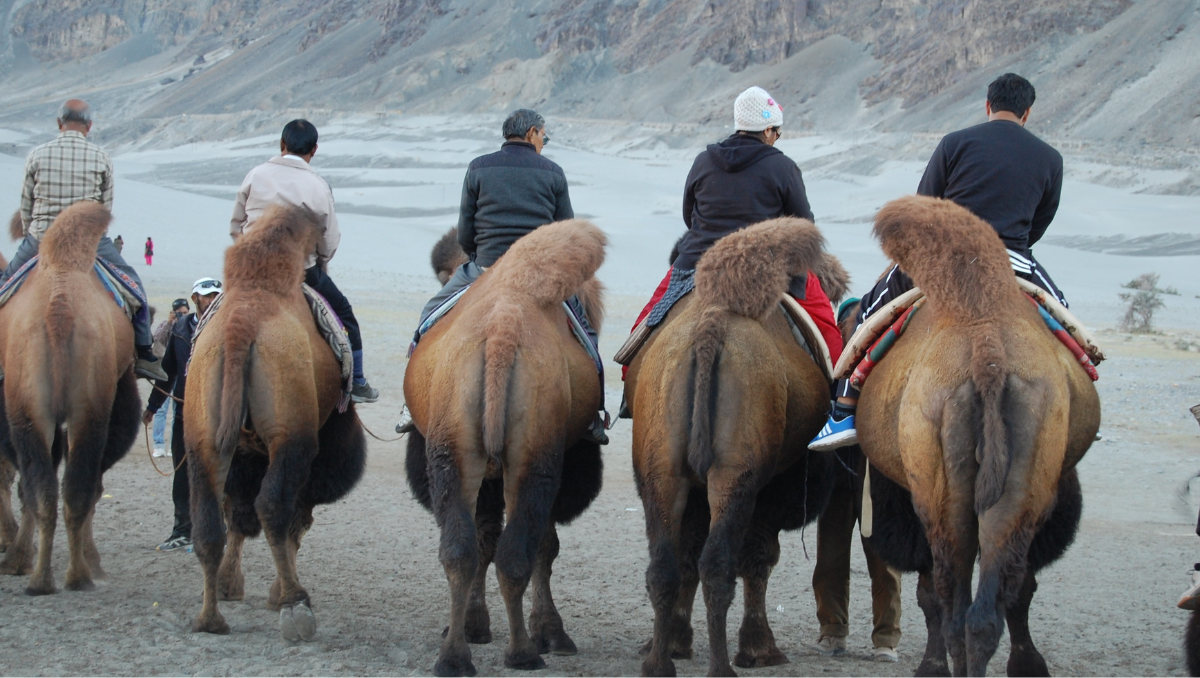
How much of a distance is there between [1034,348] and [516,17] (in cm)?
12233

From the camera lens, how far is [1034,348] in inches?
188

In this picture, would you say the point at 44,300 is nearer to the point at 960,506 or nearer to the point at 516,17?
the point at 960,506

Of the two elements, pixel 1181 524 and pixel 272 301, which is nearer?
pixel 272 301

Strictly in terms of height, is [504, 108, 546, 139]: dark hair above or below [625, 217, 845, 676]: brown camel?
above

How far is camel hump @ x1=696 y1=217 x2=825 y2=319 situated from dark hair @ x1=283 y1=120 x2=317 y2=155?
291 centimetres

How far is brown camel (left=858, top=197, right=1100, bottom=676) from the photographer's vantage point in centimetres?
462

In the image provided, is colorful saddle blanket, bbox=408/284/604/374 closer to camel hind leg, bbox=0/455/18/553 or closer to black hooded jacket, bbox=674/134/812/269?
black hooded jacket, bbox=674/134/812/269

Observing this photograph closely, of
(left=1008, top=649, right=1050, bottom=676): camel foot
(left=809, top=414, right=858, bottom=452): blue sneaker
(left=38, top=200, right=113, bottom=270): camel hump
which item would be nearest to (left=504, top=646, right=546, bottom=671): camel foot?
(left=809, top=414, right=858, bottom=452): blue sneaker

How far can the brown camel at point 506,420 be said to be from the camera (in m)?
5.47

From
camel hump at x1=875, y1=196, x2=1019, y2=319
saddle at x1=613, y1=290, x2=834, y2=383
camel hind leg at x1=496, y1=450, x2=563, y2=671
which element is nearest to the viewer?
camel hump at x1=875, y1=196, x2=1019, y2=319

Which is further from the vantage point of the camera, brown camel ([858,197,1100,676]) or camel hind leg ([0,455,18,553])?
camel hind leg ([0,455,18,553])

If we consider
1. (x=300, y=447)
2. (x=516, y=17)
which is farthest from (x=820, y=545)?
(x=516, y=17)

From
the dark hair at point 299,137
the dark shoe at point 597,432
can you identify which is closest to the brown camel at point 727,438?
the dark shoe at point 597,432

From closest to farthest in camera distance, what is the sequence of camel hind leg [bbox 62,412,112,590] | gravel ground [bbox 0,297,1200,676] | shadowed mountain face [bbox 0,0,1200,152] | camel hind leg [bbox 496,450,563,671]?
camel hind leg [bbox 496,450,563,671], gravel ground [bbox 0,297,1200,676], camel hind leg [bbox 62,412,112,590], shadowed mountain face [bbox 0,0,1200,152]
